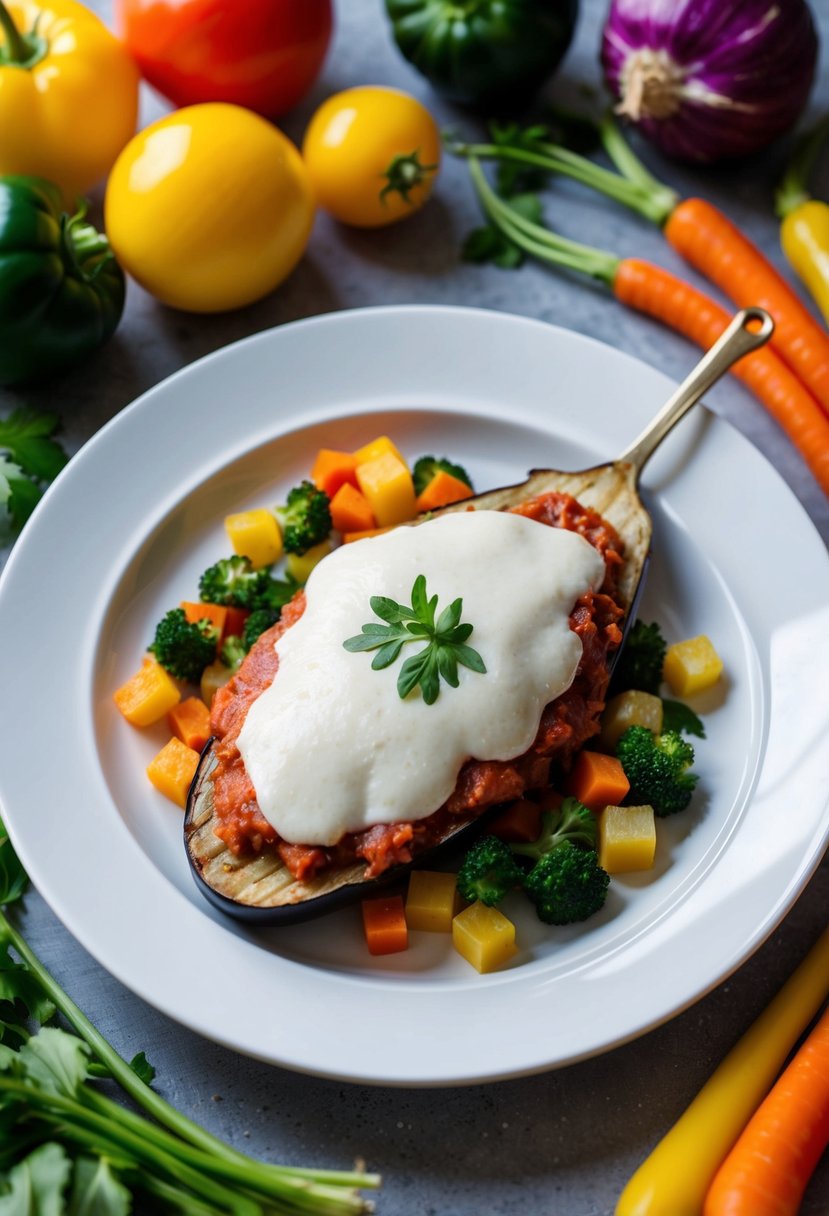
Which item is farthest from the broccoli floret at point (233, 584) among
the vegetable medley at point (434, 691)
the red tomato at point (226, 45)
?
the red tomato at point (226, 45)

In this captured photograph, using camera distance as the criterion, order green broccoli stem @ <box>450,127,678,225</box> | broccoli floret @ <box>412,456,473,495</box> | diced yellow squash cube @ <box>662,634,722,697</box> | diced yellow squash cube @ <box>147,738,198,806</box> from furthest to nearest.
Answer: green broccoli stem @ <box>450,127,678,225</box> → broccoli floret @ <box>412,456,473,495</box> → diced yellow squash cube @ <box>662,634,722,697</box> → diced yellow squash cube @ <box>147,738,198,806</box>

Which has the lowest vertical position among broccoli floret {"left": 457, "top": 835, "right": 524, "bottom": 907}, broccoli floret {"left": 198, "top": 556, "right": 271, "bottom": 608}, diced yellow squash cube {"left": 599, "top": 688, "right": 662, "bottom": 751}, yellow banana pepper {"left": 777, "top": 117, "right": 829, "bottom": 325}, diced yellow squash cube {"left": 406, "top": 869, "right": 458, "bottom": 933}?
broccoli floret {"left": 198, "top": 556, "right": 271, "bottom": 608}

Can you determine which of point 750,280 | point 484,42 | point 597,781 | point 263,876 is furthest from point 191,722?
point 484,42

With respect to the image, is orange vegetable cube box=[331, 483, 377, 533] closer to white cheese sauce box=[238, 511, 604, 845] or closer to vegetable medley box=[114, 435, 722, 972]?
vegetable medley box=[114, 435, 722, 972]

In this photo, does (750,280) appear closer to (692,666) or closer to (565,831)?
(692,666)

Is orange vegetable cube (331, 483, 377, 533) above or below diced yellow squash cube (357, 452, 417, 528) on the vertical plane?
below

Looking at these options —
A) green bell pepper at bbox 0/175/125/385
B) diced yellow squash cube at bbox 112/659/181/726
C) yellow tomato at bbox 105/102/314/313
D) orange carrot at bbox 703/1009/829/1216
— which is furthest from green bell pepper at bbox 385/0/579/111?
orange carrot at bbox 703/1009/829/1216

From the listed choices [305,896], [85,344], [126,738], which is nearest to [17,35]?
[85,344]

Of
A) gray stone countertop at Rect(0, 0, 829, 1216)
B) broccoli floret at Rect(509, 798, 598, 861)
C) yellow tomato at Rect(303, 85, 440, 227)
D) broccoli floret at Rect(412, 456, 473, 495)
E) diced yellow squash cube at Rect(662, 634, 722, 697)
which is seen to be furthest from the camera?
yellow tomato at Rect(303, 85, 440, 227)
